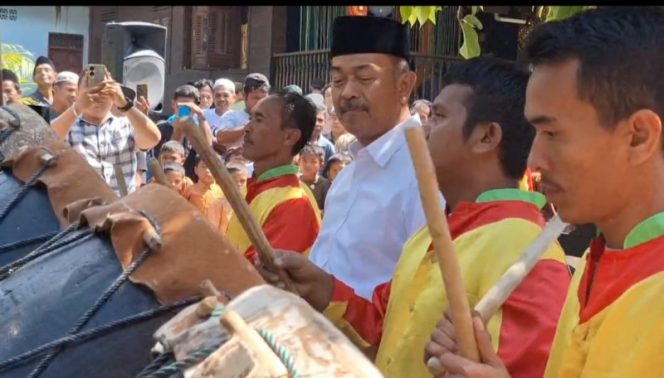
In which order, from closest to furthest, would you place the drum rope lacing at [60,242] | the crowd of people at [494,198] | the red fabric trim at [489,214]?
the crowd of people at [494,198] < the drum rope lacing at [60,242] < the red fabric trim at [489,214]

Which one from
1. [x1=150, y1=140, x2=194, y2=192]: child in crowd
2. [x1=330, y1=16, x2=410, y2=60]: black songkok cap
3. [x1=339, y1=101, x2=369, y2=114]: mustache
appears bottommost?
[x1=150, y1=140, x2=194, y2=192]: child in crowd

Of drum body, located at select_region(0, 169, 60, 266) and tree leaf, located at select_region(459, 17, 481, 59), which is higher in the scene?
tree leaf, located at select_region(459, 17, 481, 59)

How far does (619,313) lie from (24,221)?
141 centimetres

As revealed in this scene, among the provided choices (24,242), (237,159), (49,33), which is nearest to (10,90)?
(237,159)

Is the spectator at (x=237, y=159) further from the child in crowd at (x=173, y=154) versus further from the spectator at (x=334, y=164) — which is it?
the spectator at (x=334, y=164)

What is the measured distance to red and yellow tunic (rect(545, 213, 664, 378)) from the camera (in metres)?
1.46

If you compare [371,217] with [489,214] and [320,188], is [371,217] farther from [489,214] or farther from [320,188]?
[320,188]

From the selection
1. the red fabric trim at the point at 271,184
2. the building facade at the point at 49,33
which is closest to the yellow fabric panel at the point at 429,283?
the red fabric trim at the point at 271,184

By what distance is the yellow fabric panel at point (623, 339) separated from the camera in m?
1.45

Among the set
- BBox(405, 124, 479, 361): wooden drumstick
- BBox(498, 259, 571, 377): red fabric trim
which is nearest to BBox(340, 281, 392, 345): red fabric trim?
BBox(498, 259, 571, 377): red fabric trim

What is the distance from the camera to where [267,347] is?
134 cm

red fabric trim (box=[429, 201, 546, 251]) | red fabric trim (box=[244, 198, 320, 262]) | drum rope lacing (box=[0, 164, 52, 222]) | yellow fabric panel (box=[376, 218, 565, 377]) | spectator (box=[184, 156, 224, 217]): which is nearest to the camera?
yellow fabric panel (box=[376, 218, 565, 377])

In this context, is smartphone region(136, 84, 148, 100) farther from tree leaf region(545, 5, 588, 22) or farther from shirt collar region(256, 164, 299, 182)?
tree leaf region(545, 5, 588, 22)

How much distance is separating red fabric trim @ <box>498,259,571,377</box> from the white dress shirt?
2.63 ft
